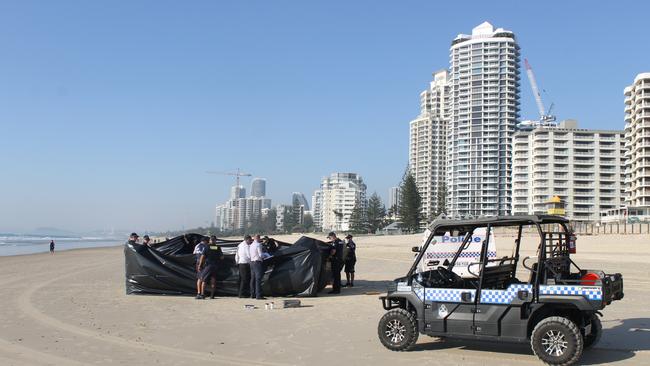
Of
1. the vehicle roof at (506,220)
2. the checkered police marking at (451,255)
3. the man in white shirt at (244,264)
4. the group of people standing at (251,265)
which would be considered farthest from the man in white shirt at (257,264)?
the vehicle roof at (506,220)

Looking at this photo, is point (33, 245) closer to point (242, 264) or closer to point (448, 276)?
point (242, 264)

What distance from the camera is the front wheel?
8.71m

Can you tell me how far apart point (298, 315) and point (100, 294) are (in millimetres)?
6724

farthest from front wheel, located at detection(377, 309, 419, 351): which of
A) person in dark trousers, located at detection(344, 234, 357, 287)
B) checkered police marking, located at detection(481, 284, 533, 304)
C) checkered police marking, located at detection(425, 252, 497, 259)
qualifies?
person in dark trousers, located at detection(344, 234, 357, 287)

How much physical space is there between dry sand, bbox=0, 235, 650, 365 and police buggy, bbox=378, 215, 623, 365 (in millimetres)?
394

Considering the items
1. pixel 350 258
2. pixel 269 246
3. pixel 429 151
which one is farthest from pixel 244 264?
pixel 429 151

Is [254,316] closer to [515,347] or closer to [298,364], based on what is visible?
[298,364]

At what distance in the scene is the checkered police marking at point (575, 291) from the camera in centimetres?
769

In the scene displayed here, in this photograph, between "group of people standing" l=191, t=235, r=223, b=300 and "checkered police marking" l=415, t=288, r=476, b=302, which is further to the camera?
"group of people standing" l=191, t=235, r=223, b=300

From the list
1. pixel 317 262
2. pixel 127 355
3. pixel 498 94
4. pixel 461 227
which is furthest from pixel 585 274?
pixel 498 94

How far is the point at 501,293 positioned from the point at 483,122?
16428 centimetres

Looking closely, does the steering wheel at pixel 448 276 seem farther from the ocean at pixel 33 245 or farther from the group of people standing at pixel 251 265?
the ocean at pixel 33 245

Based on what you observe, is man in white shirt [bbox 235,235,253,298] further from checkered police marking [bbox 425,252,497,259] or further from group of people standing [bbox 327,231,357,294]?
checkered police marking [bbox 425,252,497,259]

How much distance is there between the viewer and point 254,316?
39.9 ft
